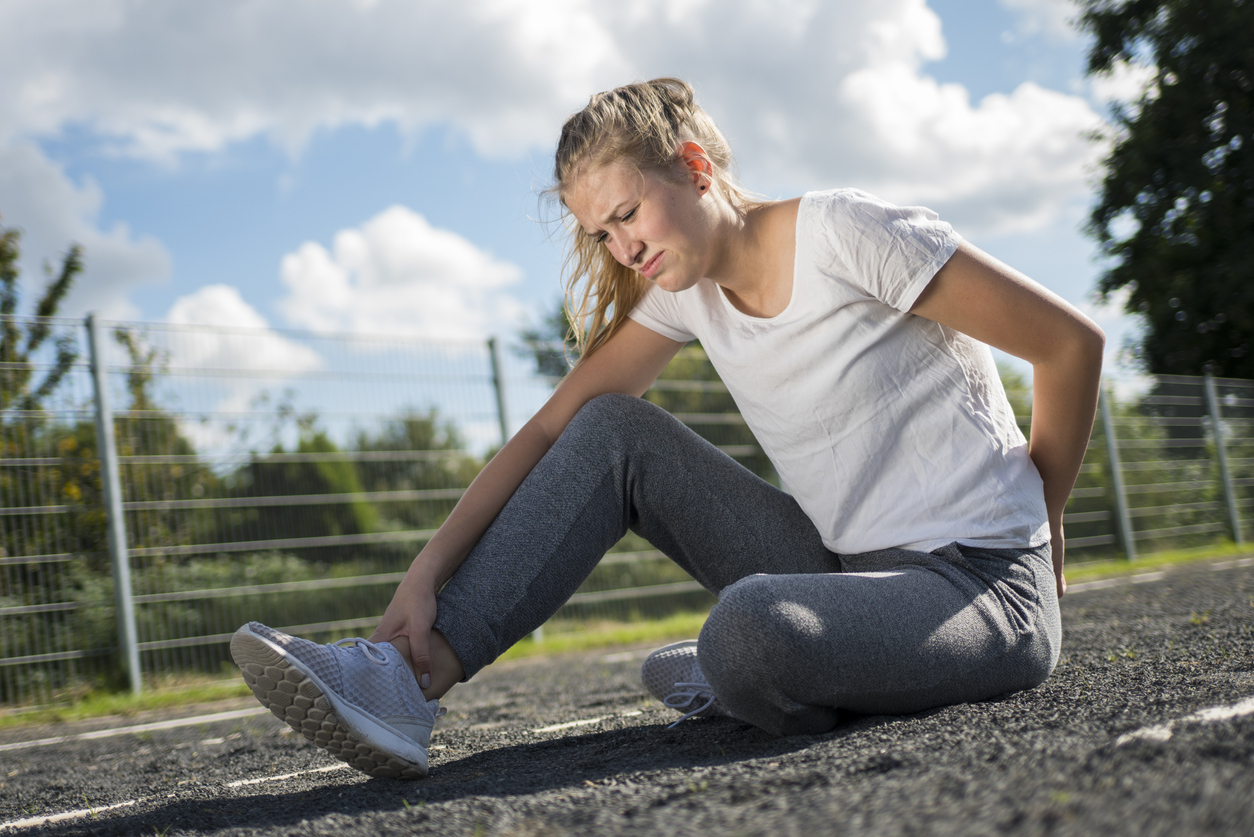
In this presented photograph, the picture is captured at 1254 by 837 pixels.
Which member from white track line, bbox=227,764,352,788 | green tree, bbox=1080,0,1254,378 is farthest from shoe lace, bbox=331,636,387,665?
green tree, bbox=1080,0,1254,378

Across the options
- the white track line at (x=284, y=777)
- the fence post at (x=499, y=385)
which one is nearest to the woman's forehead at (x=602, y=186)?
the white track line at (x=284, y=777)

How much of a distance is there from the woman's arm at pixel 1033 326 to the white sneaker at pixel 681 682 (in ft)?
2.35

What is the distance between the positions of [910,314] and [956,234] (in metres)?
0.13

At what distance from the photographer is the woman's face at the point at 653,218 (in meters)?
1.53

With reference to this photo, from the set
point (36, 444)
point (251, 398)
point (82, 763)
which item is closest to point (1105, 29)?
point (251, 398)

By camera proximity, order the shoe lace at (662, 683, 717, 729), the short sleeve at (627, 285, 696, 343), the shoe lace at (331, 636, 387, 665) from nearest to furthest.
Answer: the shoe lace at (331, 636, 387, 665), the shoe lace at (662, 683, 717, 729), the short sleeve at (627, 285, 696, 343)

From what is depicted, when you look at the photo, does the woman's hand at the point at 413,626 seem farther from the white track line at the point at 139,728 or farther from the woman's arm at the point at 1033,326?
the white track line at the point at 139,728

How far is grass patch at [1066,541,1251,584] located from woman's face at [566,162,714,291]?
6.09m

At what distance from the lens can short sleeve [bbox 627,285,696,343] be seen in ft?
5.85

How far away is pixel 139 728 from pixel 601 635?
2698 millimetres

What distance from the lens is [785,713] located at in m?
1.31

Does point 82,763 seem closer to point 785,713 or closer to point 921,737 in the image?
point 785,713

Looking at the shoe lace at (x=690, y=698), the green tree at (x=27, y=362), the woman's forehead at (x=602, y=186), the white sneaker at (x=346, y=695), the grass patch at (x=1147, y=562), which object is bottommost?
the grass patch at (x=1147, y=562)

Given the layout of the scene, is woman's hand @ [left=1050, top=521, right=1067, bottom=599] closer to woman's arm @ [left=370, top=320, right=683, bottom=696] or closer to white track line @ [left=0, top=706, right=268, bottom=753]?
woman's arm @ [left=370, top=320, right=683, bottom=696]
